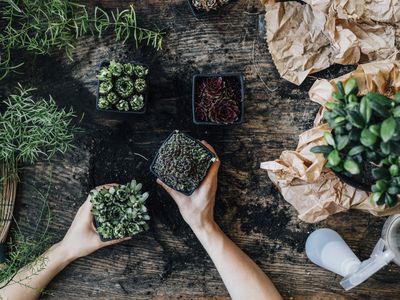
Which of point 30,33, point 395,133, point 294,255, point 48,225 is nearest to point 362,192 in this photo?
point 294,255

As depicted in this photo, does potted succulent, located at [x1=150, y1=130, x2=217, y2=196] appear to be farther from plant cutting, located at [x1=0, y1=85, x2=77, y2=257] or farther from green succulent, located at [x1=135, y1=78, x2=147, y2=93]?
plant cutting, located at [x1=0, y1=85, x2=77, y2=257]

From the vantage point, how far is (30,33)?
159cm

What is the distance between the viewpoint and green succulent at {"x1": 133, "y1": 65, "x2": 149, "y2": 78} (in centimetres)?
148

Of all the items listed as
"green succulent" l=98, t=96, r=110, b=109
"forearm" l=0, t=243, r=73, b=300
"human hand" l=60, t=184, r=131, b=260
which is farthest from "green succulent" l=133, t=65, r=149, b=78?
"forearm" l=0, t=243, r=73, b=300

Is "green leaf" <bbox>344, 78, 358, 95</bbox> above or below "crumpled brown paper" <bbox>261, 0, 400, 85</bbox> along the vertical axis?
below

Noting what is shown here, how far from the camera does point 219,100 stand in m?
1.49

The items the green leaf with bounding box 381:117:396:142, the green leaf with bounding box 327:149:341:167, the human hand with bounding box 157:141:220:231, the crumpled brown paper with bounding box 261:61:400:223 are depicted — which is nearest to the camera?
the green leaf with bounding box 381:117:396:142

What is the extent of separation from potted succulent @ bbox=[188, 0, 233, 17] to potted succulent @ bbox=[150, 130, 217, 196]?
38 centimetres

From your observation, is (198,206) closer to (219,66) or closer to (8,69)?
(219,66)

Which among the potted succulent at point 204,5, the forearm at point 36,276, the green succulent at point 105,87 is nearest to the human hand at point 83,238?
the forearm at point 36,276

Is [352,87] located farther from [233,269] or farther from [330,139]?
[233,269]

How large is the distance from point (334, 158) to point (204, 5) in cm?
65

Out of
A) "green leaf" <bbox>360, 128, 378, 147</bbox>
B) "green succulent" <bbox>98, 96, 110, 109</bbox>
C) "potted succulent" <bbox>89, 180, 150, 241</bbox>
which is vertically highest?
"green succulent" <bbox>98, 96, 110, 109</bbox>

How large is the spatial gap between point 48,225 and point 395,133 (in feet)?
3.66
